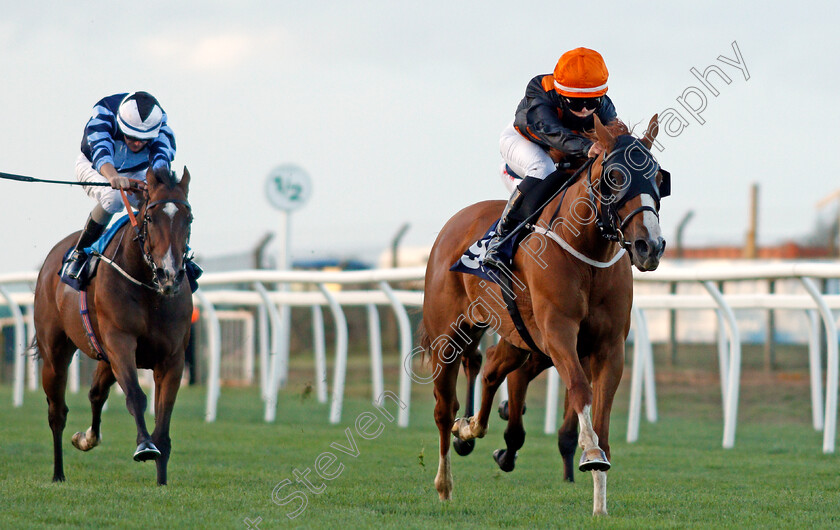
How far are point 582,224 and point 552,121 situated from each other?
0.74 m

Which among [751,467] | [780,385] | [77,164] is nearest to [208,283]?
[77,164]

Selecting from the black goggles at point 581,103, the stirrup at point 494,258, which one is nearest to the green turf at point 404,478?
the stirrup at point 494,258

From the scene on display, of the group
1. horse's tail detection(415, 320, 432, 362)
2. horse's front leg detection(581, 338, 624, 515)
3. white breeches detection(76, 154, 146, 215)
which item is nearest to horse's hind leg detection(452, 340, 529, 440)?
horse's tail detection(415, 320, 432, 362)

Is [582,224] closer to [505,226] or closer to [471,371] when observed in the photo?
[505,226]

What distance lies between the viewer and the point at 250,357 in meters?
15.1

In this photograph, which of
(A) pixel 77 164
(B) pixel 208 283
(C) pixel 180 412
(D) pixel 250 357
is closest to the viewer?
(A) pixel 77 164

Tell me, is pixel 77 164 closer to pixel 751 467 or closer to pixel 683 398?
pixel 751 467

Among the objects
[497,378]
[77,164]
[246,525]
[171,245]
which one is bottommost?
[246,525]

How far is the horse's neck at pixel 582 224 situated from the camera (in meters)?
4.66

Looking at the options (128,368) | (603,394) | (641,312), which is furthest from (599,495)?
(641,312)

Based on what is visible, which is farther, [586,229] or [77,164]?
[77,164]

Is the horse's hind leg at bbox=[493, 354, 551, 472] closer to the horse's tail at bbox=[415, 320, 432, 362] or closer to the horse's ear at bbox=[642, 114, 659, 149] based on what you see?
the horse's tail at bbox=[415, 320, 432, 362]

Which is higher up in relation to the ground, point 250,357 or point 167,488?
point 250,357

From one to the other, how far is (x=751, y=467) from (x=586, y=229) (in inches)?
98.1
